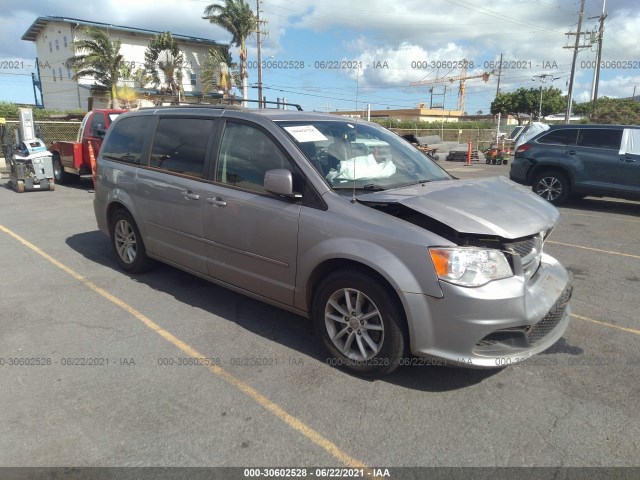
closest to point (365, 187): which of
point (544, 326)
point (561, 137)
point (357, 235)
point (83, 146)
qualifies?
point (357, 235)

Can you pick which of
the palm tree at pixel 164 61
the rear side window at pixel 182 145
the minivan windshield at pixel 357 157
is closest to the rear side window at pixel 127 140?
the rear side window at pixel 182 145

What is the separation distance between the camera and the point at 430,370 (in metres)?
3.47

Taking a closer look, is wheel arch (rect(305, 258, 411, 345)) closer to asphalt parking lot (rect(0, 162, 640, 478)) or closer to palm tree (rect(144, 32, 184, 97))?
asphalt parking lot (rect(0, 162, 640, 478))

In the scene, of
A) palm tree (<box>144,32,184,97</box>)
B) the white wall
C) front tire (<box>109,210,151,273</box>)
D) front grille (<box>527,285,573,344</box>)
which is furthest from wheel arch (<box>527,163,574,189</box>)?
the white wall

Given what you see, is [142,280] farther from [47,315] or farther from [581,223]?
[581,223]

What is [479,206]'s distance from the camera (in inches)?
129

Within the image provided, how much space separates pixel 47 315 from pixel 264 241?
7.43ft

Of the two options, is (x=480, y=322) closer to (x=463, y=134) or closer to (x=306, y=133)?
(x=306, y=133)

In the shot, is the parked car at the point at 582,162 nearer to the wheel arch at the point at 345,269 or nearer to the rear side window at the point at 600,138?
the rear side window at the point at 600,138

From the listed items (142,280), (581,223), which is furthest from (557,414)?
(581,223)

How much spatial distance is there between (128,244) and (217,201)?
1898 millimetres

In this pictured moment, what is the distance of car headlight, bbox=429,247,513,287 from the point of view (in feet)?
9.47

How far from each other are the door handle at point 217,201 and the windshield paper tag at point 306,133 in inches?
32.8

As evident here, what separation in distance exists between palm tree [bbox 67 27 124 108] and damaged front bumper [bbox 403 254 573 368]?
1388 inches
